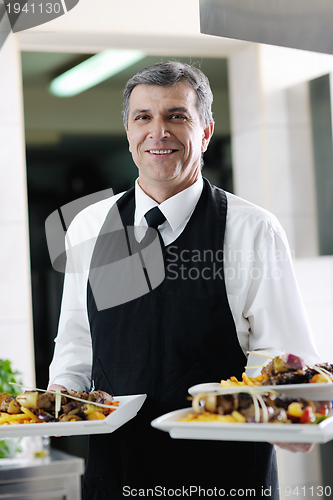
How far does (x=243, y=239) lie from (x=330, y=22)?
688 millimetres

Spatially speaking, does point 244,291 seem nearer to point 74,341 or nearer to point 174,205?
point 174,205

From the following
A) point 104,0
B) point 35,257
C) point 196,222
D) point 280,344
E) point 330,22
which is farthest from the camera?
point 35,257

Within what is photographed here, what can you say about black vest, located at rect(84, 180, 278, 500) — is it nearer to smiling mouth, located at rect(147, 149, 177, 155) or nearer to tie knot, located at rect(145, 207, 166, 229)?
tie knot, located at rect(145, 207, 166, 229)

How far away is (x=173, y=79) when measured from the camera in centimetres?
145

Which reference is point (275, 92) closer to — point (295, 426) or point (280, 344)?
point (280, 344)

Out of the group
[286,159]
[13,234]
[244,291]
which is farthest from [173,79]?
[286,159]

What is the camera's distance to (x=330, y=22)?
825 mm

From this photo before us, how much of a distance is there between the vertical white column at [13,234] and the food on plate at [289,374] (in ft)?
5.00

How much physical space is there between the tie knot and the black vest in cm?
12

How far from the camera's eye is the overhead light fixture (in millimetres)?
2725

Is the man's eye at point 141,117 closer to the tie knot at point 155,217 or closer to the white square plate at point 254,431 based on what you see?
the tie knot at point 155,217

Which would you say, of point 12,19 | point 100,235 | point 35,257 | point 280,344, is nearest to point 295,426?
point 280,344

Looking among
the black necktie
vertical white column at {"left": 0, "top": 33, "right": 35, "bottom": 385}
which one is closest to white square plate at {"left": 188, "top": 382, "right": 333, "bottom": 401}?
the black necktie

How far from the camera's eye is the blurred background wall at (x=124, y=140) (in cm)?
247
